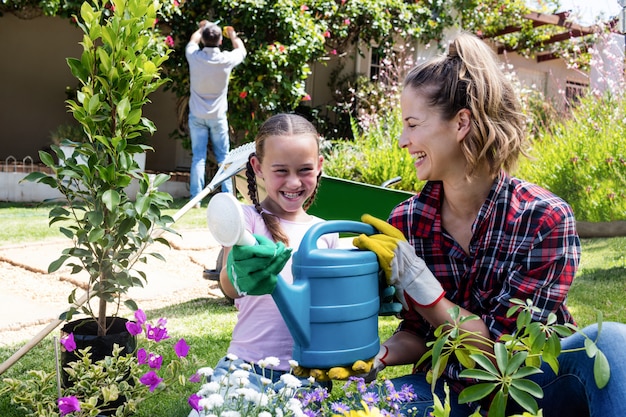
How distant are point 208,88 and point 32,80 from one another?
3980 mm

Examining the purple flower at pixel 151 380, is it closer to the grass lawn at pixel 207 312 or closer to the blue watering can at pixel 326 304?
the grass lawn at pixel 207 312

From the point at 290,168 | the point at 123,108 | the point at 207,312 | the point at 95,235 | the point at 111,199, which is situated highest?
the point at 123,108

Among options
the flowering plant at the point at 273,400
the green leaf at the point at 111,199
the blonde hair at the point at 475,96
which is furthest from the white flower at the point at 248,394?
the green leaf at the point at 111,199

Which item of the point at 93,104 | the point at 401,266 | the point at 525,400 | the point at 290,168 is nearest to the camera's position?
the point at 525,400

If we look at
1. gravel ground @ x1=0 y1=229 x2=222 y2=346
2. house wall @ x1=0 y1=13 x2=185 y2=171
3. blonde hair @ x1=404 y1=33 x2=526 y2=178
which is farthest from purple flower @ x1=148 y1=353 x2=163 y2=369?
house wall @ x1=0 y1=13 x2=185 y2=171

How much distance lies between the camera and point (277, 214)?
5.92 feet

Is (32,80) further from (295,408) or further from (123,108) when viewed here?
(295,408)

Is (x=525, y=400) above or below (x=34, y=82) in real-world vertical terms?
below

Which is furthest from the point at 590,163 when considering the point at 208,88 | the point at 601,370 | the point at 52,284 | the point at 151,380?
the point at 601,370

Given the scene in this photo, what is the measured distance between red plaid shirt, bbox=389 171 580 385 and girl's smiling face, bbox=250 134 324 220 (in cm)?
27

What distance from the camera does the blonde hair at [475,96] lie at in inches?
58.2

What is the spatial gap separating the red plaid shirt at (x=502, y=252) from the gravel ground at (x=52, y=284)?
1727 millimetres

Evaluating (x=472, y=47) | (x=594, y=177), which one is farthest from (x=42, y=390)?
(x=594, y=177)

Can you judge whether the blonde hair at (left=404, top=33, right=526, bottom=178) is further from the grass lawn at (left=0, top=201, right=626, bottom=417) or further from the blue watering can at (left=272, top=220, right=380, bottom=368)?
the grass lawn at (left=0, top=201, right=626, bottom=417)
